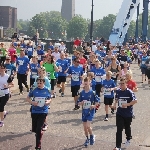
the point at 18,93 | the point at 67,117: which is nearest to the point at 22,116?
the point at 67,117

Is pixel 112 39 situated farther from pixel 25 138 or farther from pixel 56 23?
pixel 56 23

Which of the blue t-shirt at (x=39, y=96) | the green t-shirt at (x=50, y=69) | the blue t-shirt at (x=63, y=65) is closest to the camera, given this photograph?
the blue t-shirt at (x=39, y=96)

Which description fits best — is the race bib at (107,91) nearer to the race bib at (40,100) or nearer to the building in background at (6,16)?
the race bib at (40,100)

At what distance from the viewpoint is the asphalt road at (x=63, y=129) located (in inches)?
322

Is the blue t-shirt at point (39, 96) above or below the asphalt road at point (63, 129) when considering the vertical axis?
above

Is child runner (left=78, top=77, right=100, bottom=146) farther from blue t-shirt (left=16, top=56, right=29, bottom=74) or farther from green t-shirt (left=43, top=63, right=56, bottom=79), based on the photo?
blue t-shirt (left=16, top=56, right=29, bottom=74)

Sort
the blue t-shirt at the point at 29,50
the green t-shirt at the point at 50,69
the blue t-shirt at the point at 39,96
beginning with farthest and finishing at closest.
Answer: the blue t-shirt at the point at 29,50, the green t-shirt at the point at 50,69, the blue t-shirt at the point at 39,96

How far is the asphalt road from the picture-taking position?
8.19 metres

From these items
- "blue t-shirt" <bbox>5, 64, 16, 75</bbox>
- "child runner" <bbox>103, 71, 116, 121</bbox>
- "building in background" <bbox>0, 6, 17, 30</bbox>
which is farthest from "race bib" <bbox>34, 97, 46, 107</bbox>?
"building in background" <bbox>0, 6, 17, 30</bbox>

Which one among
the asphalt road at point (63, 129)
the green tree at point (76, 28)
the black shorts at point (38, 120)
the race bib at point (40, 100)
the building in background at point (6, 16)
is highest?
the building in background at point (6, 16)

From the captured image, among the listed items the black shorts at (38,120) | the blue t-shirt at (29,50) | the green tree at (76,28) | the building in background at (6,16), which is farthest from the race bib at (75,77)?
the building in background at (6,16)

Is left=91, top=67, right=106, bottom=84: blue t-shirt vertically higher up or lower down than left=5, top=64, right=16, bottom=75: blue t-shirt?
lower down

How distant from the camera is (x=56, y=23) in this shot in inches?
6713

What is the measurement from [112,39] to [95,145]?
31.8m
